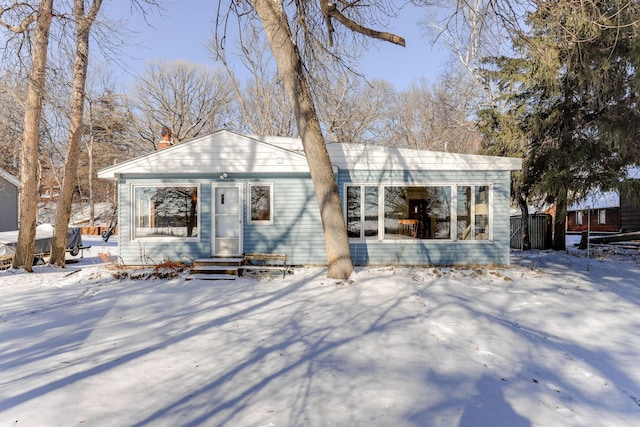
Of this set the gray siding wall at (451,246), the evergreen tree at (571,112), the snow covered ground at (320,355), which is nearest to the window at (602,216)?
the evergreen tree at (571,112)

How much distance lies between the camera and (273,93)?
2464 cm

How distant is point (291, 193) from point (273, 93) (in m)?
17.8

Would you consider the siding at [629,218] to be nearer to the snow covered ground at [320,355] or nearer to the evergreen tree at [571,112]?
the evergreen tree at [571,112]

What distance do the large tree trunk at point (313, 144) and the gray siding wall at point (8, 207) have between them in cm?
1903

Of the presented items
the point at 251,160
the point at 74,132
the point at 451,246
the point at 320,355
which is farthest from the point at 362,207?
the point at 74,132

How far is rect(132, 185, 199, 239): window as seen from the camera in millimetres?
8797

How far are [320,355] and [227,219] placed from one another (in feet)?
18.9

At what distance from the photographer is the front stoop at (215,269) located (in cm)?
759

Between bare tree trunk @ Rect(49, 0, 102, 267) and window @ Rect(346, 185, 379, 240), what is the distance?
23.8 ft

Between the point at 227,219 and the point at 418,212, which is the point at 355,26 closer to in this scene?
the point at 418,212

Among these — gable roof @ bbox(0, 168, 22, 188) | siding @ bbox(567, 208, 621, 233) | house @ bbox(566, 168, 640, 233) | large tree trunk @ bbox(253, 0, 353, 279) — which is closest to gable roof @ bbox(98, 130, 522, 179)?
large tree trunk @ bbox(253, 0, 353, 279)

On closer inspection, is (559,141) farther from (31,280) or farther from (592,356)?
(31,280)

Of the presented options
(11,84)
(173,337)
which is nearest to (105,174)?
(11,84)

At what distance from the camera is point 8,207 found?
19016 mm
